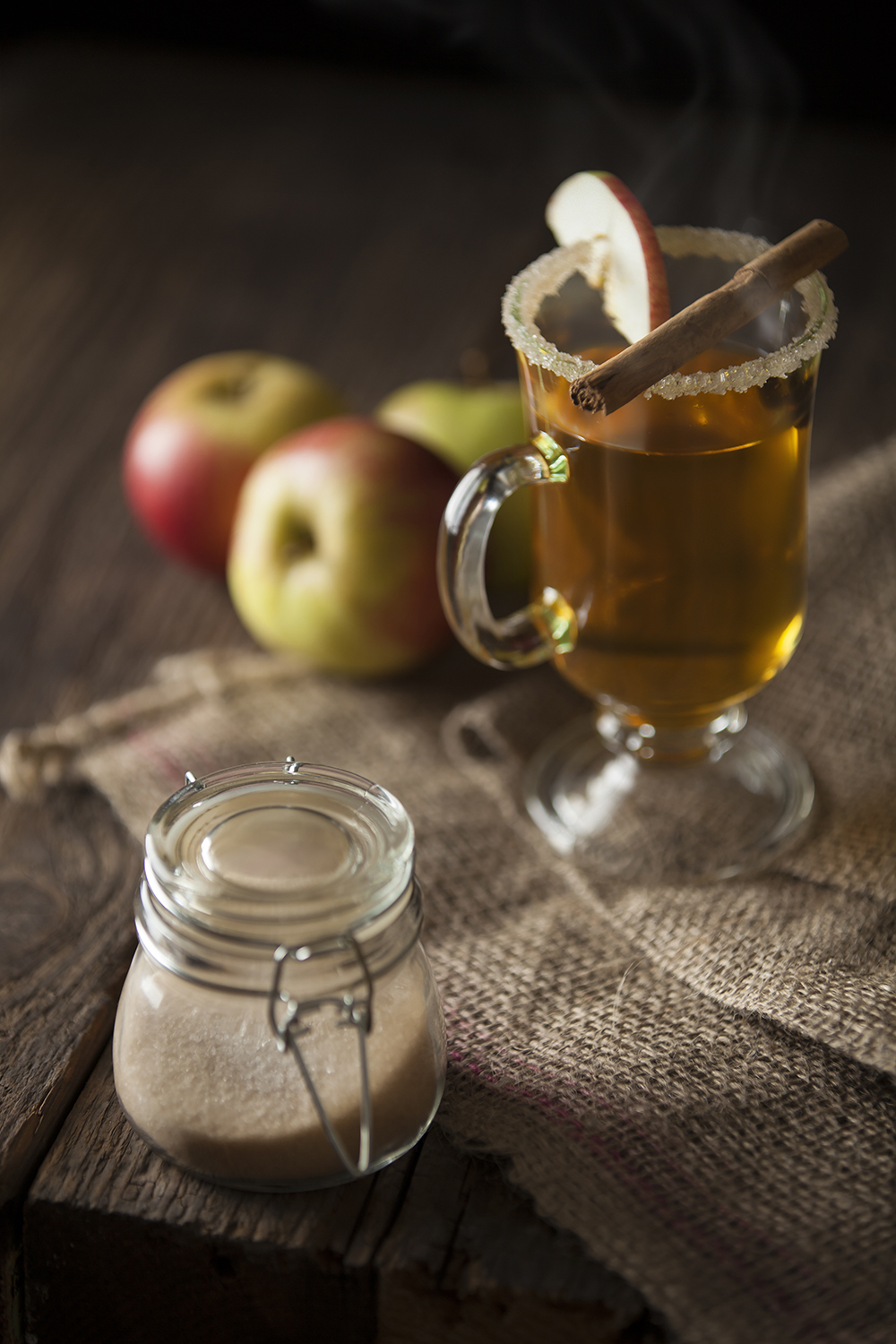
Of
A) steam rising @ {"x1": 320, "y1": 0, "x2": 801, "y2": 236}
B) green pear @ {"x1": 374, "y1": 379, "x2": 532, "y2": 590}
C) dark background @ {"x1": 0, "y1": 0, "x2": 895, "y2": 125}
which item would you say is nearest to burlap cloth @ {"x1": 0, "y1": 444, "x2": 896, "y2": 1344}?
green pear @ {"x1": 374, "y1": 379, "x2": 532, "y2": 590}

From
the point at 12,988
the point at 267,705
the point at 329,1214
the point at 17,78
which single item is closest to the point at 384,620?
the point at 267,705

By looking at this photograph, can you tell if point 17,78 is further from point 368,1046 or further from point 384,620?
point 368,1046

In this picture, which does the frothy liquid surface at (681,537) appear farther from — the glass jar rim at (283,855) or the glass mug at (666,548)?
the glass jar rim at (283,855)

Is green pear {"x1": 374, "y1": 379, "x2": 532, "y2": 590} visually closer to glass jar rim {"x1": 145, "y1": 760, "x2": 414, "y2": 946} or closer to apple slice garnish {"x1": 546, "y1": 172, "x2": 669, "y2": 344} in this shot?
apple slice garnish {"x1": 546, "y1": 172, "x2": 669, "y2": 344}

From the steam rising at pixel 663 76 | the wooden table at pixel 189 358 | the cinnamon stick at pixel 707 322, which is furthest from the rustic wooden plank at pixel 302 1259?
the steam rising at pixel 663 76

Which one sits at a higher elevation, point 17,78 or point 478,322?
point 17,78

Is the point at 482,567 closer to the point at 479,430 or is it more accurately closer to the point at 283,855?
the point at 283,855
